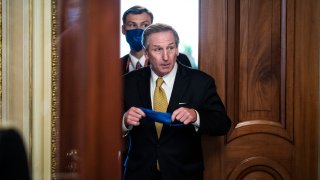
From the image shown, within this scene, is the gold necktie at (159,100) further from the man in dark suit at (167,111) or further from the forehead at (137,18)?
the forehead at (137,18)

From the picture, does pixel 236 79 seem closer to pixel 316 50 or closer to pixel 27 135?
pixel 316 50

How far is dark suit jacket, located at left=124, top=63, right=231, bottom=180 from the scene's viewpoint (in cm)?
189

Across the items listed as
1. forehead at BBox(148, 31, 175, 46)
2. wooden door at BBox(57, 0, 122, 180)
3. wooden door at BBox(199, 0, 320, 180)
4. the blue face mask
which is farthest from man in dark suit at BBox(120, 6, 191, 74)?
wooden door at BBox(57, 0, 122, 180)

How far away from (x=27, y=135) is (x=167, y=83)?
2.44 ft

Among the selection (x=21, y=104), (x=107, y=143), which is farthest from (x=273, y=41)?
(x=107, y=143)

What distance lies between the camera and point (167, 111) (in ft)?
6.29

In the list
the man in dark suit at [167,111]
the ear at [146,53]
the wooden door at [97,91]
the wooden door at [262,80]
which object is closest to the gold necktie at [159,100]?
the man in dark suit at [167,111]

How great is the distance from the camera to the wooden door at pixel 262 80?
83.0 inches

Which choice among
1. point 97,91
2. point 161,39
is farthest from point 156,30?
point 97,91

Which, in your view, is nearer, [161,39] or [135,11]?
[161,39]

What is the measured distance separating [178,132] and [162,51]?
1.26 ft

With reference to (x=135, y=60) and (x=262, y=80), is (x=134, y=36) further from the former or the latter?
(x=262, y=80)

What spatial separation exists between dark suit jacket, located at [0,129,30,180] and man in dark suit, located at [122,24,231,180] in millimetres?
1247

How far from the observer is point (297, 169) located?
85.1 inches
